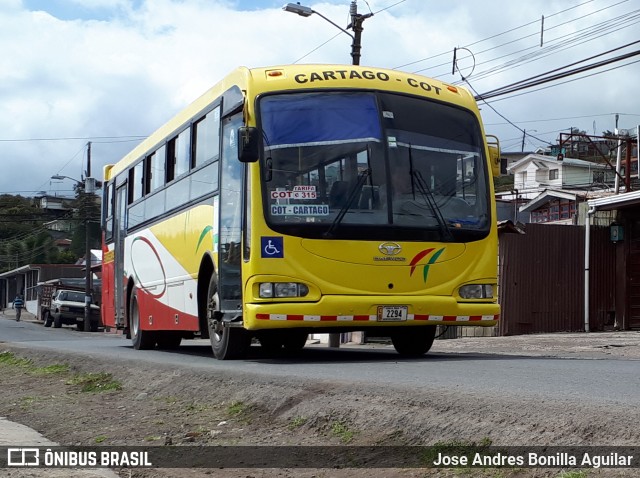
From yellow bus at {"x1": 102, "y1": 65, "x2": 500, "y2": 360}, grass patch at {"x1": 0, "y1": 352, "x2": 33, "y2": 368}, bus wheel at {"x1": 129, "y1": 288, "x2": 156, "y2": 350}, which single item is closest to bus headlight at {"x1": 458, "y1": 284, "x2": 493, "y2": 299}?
yellow bus at {"x1": 102, "y1": 65, "x2": 500, "y2": 360}

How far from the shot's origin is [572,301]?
2447 cm

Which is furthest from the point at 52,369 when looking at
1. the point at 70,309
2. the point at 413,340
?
the point at 70,309

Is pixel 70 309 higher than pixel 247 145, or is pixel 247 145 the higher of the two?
pixel 247 145

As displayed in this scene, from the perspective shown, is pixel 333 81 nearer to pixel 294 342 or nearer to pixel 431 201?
pixel 431 201

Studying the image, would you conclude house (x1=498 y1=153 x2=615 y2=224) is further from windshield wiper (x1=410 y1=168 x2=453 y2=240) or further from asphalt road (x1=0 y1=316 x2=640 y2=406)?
asphalt road (x1=0 y1=316 x2=640 y2=406)

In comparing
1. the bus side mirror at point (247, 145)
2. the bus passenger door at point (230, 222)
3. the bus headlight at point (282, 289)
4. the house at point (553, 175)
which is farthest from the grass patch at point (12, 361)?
the house at point (553, 175)

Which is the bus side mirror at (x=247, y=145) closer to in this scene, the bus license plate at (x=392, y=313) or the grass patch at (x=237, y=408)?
the bus license plate at (x=392, y=313)

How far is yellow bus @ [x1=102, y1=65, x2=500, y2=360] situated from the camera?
1055cm

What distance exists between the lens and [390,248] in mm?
10820

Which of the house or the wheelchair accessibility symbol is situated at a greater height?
the house

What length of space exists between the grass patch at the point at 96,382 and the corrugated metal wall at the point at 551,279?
42.6ft

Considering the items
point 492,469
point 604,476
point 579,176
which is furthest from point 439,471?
point 579,176

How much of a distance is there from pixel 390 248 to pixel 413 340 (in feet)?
8.59

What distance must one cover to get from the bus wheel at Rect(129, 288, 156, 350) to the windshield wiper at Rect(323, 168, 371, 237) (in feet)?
22.9
